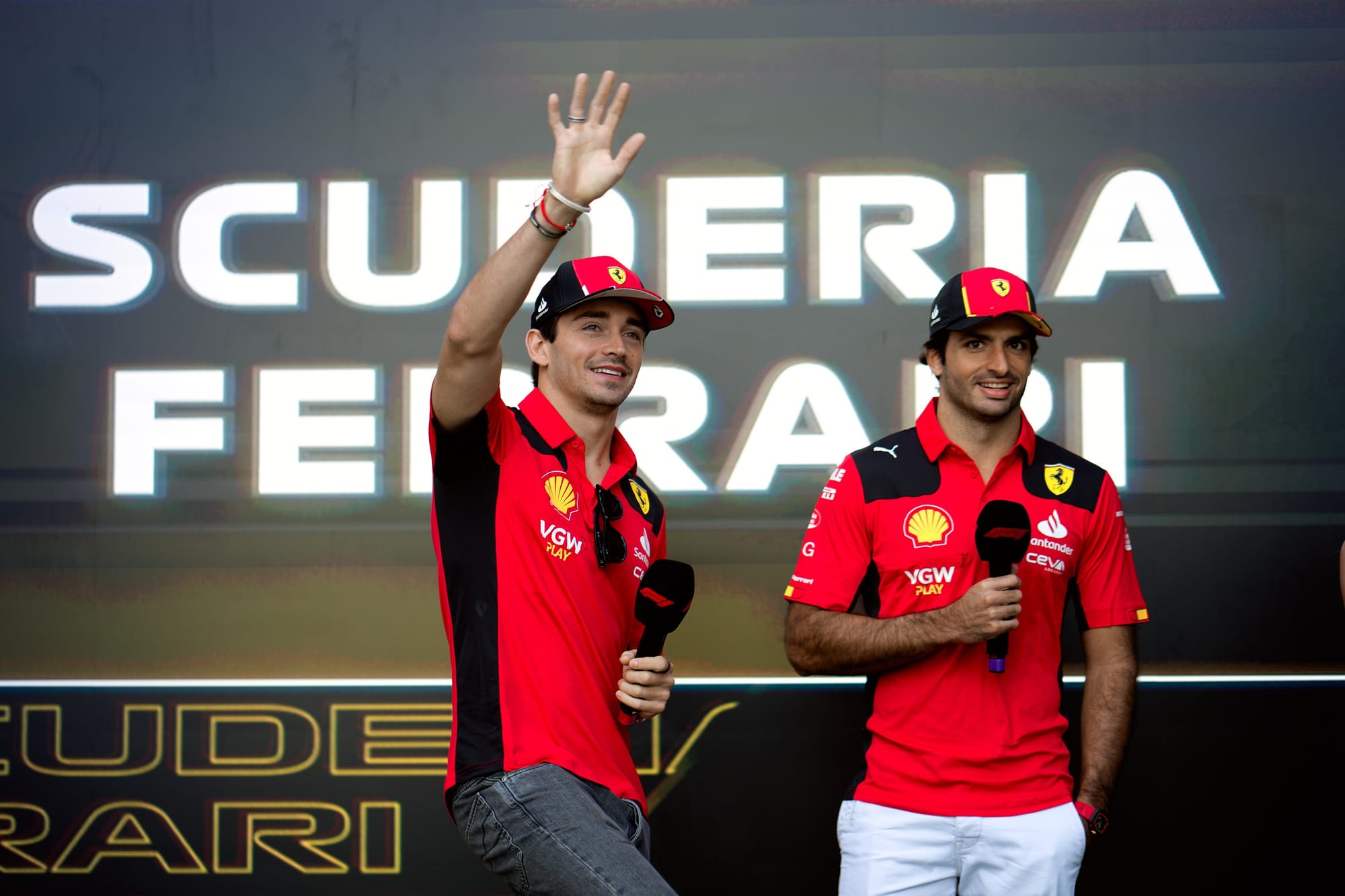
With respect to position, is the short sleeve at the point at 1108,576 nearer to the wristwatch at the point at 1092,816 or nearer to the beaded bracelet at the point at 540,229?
the wristwatch at the point at 1092,816

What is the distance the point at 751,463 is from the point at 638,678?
116 cm

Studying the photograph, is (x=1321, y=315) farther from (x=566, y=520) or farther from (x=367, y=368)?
(x=367, y=368)

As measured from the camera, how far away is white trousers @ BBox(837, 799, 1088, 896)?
189 cm

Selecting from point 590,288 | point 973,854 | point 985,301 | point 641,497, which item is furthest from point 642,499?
point 973,854

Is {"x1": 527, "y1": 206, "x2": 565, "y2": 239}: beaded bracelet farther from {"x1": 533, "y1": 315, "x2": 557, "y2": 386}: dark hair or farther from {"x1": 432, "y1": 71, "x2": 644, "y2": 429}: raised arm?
{"x1": 533, "y1": 315, "x2": 557, "y2": 386}: dark hair

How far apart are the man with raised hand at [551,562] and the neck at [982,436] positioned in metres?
0.63

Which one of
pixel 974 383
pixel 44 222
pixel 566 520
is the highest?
pixel 44 222

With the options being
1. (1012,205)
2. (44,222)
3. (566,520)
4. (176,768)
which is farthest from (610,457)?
(44,222)

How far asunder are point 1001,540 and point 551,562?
0.75 meters

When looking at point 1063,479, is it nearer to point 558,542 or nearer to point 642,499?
point 642,499

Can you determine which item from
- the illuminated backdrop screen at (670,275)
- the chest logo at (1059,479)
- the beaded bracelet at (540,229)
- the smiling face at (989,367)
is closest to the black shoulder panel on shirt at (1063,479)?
the chest logo at (1059,479)

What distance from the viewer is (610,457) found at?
1.97 metres

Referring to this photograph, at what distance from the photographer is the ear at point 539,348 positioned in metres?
1.93

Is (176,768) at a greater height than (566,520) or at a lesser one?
lesser
